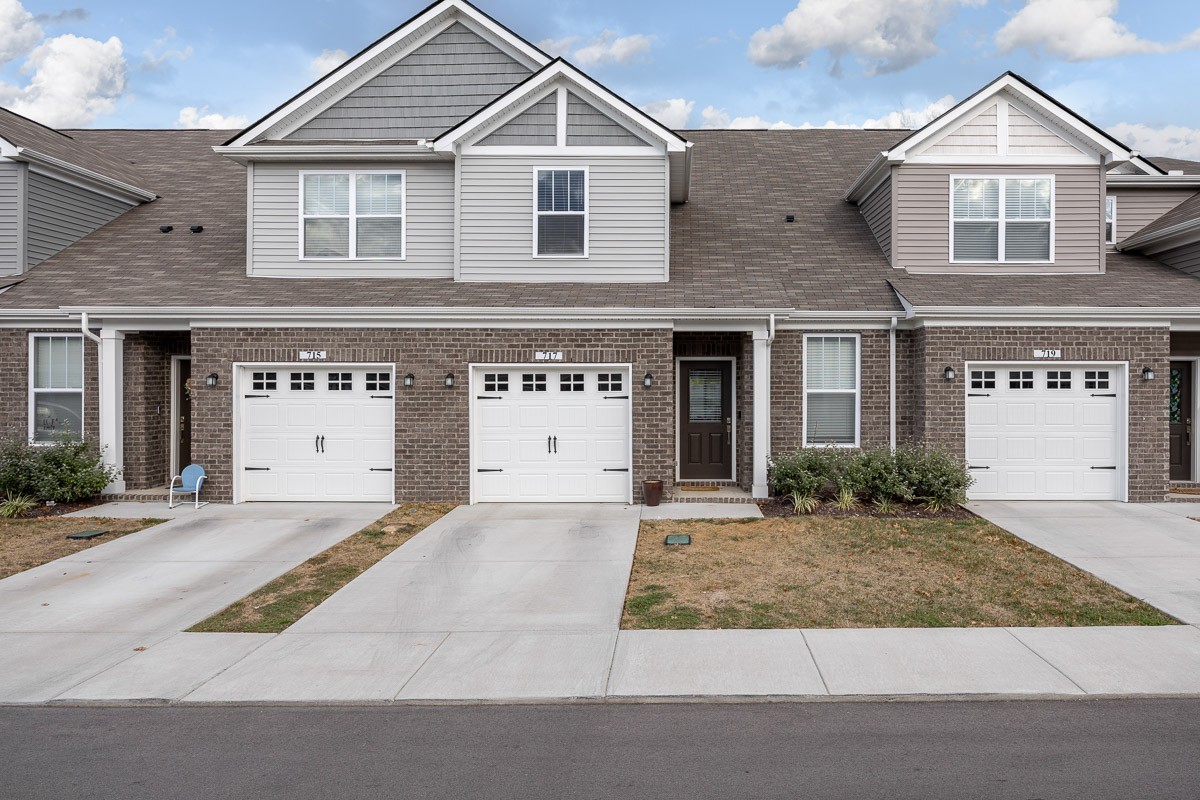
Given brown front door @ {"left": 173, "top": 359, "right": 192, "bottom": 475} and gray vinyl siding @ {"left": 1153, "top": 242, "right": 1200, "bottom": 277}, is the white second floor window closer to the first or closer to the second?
brown front door @ {"left": 173, "top": 359, "right": 192, "bottom": 475}

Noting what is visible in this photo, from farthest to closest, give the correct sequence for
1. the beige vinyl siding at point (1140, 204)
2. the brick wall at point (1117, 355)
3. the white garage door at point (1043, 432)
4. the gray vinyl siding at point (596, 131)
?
the beige vinyl siding at point (1140, 204) < the gray vinyl siding at point (596, 131) < the white garage door at point (1043, 432) < the brick wall at point (1117, 355)

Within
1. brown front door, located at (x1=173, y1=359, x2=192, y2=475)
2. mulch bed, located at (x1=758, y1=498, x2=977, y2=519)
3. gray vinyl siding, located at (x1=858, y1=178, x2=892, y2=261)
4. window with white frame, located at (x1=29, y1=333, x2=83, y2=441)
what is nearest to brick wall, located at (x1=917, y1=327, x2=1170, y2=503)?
mulch bed, located at (x1=758, y1=498, x2=977, y2=519)

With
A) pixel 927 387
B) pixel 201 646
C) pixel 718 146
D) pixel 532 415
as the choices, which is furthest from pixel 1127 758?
pixel 718 146

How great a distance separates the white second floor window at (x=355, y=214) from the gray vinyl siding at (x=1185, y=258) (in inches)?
550

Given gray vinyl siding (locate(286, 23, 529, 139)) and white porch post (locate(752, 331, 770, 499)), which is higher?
gray vinyl siding (locate(286, 23, 529, 139))

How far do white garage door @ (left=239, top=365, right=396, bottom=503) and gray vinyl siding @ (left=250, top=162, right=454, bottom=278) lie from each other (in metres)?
2.29

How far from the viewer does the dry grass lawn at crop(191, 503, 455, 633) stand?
24.9 feet

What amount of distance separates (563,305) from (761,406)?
3.56 m

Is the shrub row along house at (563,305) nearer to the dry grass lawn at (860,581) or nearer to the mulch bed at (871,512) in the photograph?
the mulch bed at (871,512)

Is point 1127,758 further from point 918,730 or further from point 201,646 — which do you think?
point 201,646

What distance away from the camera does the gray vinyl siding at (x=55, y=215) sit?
1533 cm

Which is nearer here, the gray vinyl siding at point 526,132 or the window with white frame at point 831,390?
the window with white frame at point 831,390

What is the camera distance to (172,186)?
18562mm

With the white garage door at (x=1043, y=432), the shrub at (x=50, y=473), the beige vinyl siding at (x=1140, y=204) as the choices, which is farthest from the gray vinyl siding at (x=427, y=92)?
the beige vinyl siding at (x=1140, y=204)
